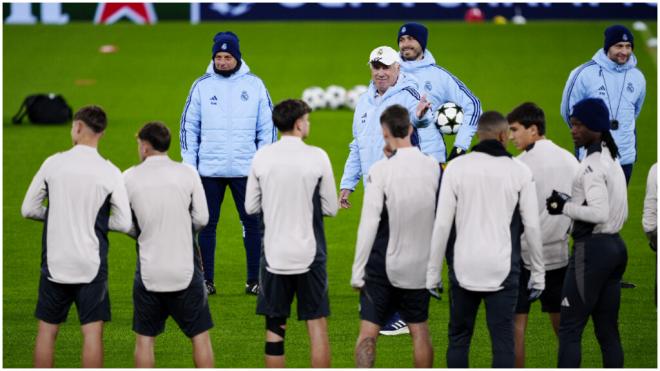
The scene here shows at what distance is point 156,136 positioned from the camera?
25.5ft

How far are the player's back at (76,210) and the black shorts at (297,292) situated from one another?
1.11 metres

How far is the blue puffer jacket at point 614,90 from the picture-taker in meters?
11.3

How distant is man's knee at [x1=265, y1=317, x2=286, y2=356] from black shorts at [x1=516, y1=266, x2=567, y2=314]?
1.61 metres

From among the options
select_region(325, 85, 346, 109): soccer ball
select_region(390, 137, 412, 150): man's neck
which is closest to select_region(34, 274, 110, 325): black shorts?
select_region(390, 137, 412, 150): man's neck

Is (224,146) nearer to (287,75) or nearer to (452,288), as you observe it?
(452,288)

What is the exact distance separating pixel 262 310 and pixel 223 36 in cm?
319

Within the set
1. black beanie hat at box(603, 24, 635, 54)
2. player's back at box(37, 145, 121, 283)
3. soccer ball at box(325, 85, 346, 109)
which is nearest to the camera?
player's back at box(37, 145, 121, 283)

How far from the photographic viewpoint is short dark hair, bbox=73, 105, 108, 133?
7.84m

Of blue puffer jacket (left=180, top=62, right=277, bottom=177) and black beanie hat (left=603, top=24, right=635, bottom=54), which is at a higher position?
black beanie hat (left=603, top=24, right=635, bottom=54)

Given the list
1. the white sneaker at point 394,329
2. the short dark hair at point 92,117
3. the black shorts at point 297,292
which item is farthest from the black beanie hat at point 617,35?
the short dark hair at point 92,117

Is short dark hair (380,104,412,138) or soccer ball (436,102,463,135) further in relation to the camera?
soccer ball (436,102,463,135)

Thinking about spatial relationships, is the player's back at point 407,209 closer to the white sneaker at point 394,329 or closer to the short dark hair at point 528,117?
the short dark hair at point 528,117

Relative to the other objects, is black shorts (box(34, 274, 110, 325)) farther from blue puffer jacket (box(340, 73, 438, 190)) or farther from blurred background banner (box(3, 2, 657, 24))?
blurred background banner (box(3, 2, 657, 24))

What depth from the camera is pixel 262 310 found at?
8.10 meters
